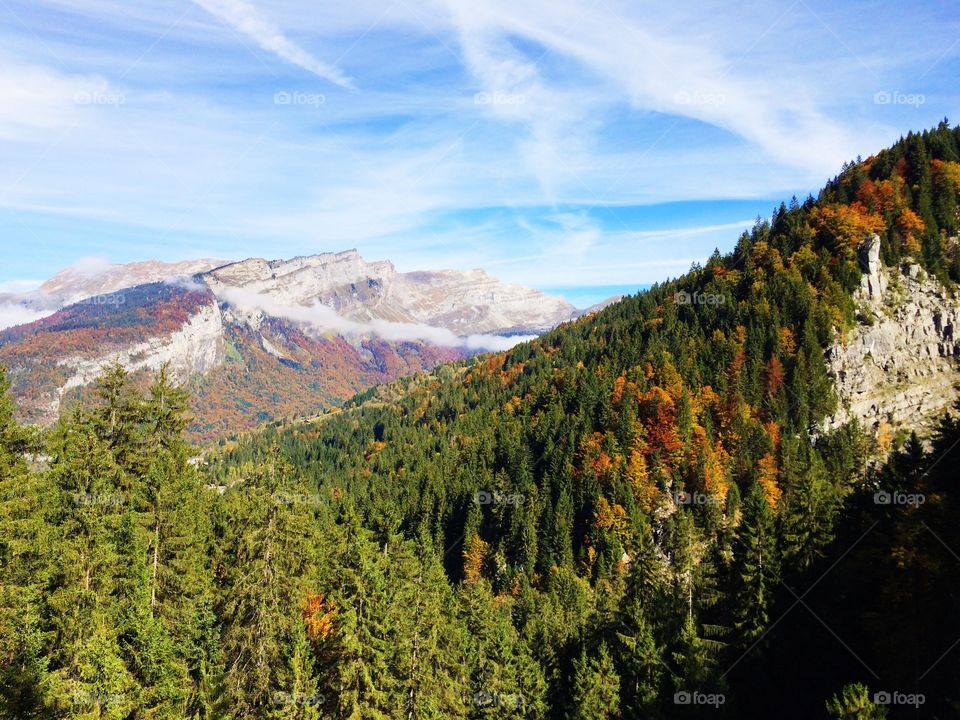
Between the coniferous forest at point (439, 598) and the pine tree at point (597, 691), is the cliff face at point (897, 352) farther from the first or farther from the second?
the pine tree at point (597, 691)

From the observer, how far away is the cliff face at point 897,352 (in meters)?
102

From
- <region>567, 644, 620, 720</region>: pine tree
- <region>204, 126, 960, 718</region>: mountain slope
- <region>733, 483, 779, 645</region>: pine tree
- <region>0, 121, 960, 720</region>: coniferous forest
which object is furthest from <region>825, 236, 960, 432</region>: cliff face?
<region>567, 644, 620, 720</region>: pine tree

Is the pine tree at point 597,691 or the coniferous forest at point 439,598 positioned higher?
the coniferous forest at point 439,598

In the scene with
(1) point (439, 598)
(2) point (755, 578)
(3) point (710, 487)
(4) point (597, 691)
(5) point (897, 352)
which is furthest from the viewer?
(5) point (897, 352)

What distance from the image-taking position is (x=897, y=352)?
10731 centimetres

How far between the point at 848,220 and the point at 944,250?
17.3 meters

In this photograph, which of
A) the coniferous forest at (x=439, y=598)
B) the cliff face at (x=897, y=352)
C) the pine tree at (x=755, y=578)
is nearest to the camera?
the coniferous forest at (x=439, y=598)

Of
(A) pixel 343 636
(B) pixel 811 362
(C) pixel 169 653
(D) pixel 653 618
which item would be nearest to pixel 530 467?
(B) pixel 811 362

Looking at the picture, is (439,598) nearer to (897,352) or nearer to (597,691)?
(597,691)

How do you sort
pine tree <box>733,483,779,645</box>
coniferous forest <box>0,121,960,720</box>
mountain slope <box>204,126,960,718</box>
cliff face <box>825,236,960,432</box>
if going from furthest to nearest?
cliff face <box>825,236,960,432</box> < pine tree <box>733,483,779,645</box> < mountain slope <box>204,126,960,718</box> < coniferous forest <box>0,121,960,720</box>

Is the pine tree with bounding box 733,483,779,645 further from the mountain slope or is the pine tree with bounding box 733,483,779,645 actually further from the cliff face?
the cliff face

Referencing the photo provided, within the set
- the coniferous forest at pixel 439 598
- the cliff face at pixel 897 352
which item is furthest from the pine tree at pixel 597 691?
the cliff face at pixel 897 352

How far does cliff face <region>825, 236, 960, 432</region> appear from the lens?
10194cm

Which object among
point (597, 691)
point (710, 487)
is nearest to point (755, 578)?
point (597, 691)
